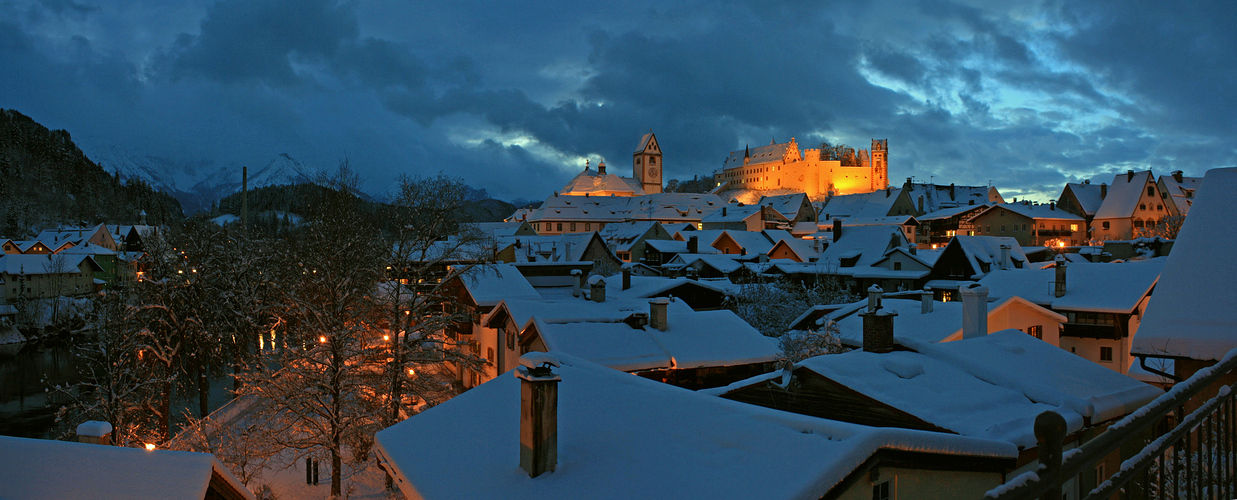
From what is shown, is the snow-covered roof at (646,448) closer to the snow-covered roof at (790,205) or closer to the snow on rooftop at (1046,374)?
the snow on rooftop at (1046,374)

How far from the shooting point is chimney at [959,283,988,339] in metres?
16.1

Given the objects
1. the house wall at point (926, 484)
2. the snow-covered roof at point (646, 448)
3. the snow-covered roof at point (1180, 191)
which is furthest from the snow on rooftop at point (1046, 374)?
the snow-covered roof at point (1180, 191)

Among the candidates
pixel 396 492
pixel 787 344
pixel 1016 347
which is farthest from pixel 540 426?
pixel 787 344

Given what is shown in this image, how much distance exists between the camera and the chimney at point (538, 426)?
7.14 meters

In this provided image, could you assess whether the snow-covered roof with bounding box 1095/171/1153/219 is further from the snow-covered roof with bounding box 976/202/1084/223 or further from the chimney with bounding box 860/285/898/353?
the chimney with bounding box 860/285/898/353

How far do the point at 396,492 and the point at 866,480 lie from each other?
14524 millimetres

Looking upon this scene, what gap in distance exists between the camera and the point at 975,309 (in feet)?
53.8

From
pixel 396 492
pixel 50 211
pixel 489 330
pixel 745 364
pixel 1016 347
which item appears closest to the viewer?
pixel 1016 347

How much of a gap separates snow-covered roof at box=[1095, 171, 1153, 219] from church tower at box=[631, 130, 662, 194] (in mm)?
98338

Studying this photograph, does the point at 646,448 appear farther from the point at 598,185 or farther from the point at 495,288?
the point at 598,185

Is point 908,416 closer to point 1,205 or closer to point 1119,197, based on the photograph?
point 1119,197

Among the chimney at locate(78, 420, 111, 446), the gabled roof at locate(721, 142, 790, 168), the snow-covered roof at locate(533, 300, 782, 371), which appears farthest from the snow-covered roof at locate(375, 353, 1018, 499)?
the gabled roof at locate(721, 142, 790, 168)

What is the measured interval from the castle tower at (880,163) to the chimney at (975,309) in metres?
161

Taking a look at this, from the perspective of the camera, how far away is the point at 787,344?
84.8ft
